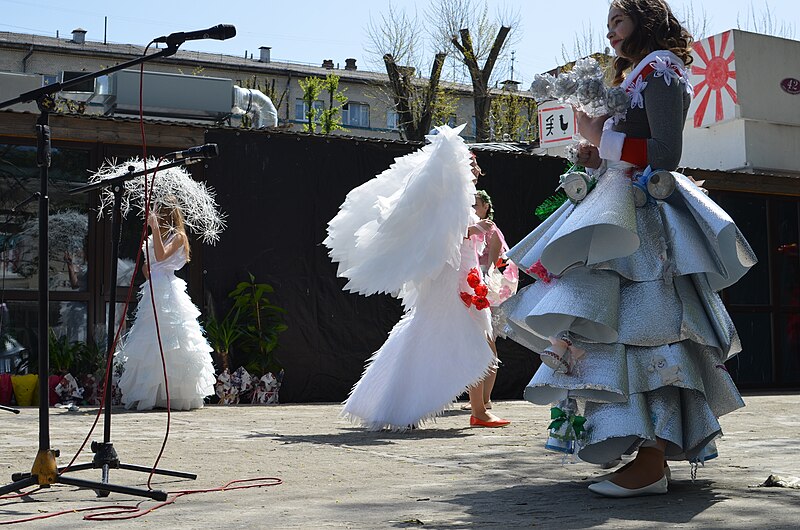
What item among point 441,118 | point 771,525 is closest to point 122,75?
point 771,525

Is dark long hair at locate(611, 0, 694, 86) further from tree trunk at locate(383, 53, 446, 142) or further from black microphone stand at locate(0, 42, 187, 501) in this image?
tree trunk at locate(383, 53, 446, 142)

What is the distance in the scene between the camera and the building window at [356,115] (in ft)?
158

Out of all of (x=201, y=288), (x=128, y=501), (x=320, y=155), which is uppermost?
(x=320, y=155)

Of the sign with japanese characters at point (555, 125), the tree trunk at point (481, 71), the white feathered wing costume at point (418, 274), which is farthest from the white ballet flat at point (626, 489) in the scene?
the tree trunk at point (481, 71)

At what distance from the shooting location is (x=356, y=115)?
159 ft

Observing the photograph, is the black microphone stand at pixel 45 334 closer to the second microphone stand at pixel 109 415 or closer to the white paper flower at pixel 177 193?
the second microphone stand at pixel 109 415

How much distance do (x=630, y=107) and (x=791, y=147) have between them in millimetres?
11890

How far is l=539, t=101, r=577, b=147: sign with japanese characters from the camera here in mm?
14725

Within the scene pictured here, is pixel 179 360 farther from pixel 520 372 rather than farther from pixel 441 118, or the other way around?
pixel 441 118

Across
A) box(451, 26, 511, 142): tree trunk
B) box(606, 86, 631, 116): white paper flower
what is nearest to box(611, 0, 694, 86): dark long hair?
box(606, 86, 631, 116): white paper flower

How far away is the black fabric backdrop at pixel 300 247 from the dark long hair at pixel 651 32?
7065mm

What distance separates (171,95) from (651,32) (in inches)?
362

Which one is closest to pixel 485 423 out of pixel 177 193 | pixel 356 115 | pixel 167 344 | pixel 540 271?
pixel 167 344

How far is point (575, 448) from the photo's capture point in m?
3.91
